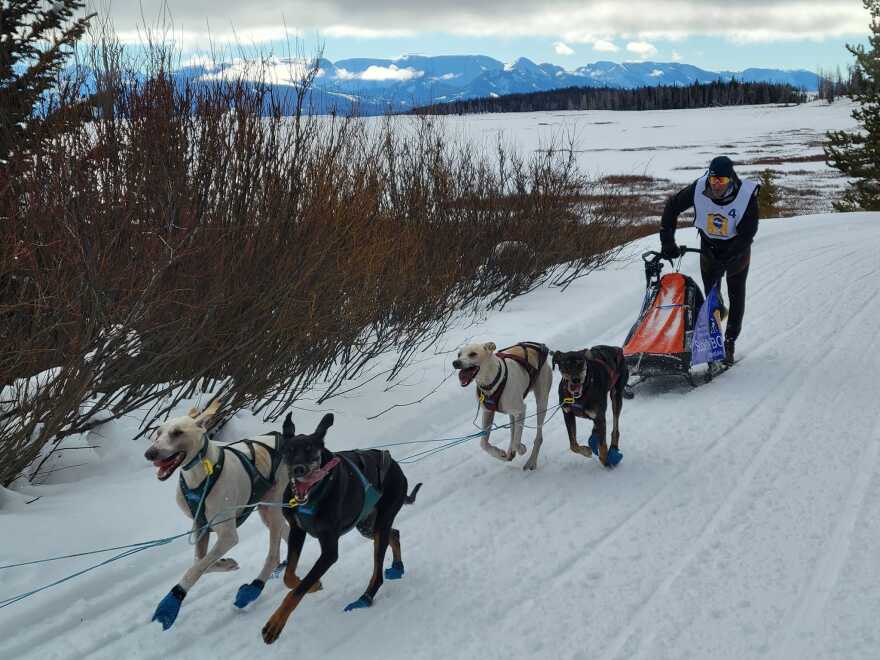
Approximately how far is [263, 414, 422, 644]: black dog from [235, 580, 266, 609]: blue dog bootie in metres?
0.16

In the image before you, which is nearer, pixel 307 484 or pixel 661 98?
pixel 307 484

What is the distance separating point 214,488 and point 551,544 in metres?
1.98

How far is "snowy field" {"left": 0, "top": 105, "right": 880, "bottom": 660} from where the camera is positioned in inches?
144

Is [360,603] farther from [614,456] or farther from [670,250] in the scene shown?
[670,250]

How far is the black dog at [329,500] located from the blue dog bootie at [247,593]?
165 mm

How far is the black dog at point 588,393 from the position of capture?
5.53 m

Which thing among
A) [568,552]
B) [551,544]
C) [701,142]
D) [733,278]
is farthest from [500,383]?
[701,142]

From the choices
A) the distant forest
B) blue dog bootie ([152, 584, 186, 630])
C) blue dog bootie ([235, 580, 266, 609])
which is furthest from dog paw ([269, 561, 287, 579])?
the distant forest

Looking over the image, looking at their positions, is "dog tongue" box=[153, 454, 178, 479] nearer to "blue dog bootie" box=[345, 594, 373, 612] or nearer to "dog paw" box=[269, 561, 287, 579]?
"dog paw" box=[269, 561, 287, 579]

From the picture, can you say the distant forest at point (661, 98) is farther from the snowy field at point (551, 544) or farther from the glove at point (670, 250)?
the snowy field at point (551, 544)

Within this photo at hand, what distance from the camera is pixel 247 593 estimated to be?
3.82 m

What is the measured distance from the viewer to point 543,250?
13477 millimetres

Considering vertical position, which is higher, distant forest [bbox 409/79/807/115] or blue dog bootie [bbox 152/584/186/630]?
distant forest [bbox 409/79/807/115]

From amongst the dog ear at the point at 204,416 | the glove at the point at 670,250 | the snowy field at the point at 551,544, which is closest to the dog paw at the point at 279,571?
the snowy field at the point at 551,544
